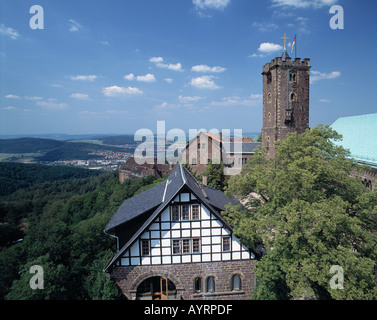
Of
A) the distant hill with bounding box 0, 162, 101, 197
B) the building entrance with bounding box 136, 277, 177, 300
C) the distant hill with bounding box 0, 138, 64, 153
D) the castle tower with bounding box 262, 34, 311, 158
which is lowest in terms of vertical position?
the distant hill with bounding box 0, 162, 101, 197

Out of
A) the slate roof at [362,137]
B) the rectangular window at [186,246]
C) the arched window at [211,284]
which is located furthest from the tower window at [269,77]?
the arched window at [211,284]

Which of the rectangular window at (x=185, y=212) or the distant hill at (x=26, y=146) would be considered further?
the distant hill at (x=26, y=146)

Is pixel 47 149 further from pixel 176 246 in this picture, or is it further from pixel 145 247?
pixel 176 246

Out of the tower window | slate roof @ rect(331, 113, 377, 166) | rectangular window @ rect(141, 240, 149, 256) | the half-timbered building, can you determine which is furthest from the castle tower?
rectangular window @ rect(141, 240, 149, 256)

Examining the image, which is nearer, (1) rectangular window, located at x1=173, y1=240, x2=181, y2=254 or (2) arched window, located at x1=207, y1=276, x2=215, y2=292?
(1) rectangular window, located at x1=173, y1=240, x2=181, y2=254

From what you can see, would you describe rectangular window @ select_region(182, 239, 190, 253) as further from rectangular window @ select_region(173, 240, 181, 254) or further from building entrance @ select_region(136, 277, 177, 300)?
building entrance @ select_region(136, 277, 177, 300)

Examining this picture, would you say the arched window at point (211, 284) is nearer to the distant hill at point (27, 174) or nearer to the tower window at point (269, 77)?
the tower window at point (269, 77)
